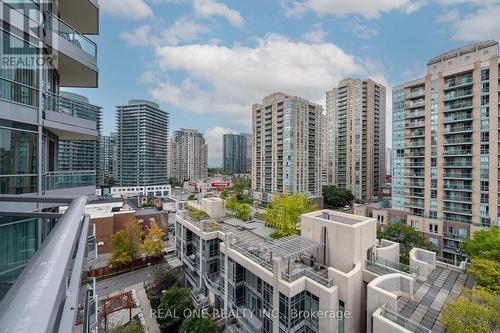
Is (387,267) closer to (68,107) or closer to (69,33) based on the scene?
(68,107)

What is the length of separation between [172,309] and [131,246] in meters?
11.3

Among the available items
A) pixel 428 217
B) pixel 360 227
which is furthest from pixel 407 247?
pixel 360 227

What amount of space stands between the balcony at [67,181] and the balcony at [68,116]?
57.6 inches

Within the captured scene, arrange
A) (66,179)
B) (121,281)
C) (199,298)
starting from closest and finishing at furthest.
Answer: (66,179) < (199,298) < (121,281)

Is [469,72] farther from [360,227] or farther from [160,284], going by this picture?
[160,284]

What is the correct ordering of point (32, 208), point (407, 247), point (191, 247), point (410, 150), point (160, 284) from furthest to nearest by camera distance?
point (410, 150), point (407, 247), point (191, 247), point (160, 284), point (32, 208)

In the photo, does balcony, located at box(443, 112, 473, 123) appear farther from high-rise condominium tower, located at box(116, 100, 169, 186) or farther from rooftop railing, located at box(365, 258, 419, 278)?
high-rise condominium tower, located at box(116, 100, 169, 186)

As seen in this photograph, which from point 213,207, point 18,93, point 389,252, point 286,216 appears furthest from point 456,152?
point 18,93

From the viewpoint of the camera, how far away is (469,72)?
26391 mm

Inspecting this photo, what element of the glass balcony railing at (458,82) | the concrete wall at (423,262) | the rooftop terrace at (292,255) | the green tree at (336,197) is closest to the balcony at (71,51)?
the rooftop terrace at (292,255)

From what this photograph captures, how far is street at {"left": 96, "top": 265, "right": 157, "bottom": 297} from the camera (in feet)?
69.4

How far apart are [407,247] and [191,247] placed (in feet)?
71.1

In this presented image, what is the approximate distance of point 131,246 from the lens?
24.9 m

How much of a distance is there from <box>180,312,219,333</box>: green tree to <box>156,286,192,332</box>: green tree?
229 cm
